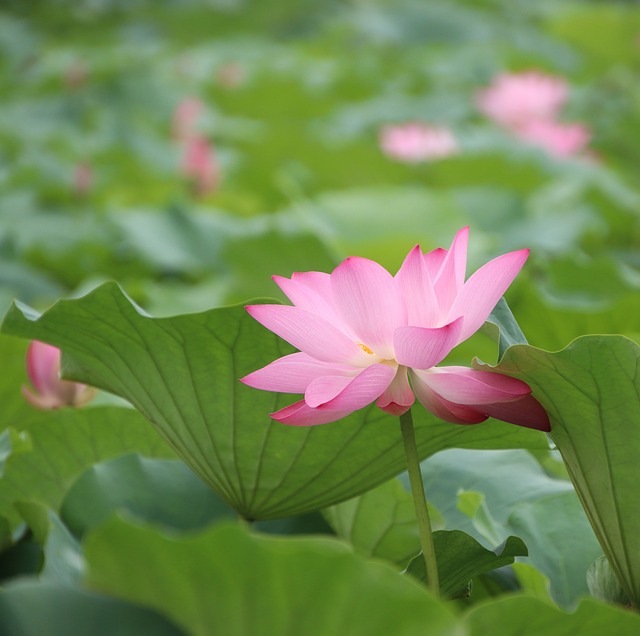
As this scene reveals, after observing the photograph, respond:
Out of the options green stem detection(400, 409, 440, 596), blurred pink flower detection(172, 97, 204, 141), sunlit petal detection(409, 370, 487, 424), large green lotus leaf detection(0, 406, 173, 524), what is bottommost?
blurred pink flower detection(172, 97, 204, 141)

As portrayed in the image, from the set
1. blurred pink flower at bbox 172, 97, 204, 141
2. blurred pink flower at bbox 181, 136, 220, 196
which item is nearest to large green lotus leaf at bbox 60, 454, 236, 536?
blurred pink flower at bbox 181, 136, 220, 196

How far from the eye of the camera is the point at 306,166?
101 inches

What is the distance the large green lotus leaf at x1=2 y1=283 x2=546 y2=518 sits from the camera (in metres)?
0.61

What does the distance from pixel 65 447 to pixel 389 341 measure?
1.13ft

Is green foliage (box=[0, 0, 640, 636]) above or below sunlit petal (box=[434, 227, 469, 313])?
below

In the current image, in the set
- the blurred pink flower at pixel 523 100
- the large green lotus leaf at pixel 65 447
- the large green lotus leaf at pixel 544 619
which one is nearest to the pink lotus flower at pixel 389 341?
the large green lotus leaf at pixel 544 619

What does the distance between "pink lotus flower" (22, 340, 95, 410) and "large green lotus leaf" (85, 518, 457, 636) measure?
1.27ft

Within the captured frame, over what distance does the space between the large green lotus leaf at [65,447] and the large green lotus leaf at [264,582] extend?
0.32m

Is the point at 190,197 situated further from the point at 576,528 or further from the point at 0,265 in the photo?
the point at 576,528

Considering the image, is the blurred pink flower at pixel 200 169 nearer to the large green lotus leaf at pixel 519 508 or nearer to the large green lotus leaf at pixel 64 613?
the large green lotus leaf at pixel 519 508

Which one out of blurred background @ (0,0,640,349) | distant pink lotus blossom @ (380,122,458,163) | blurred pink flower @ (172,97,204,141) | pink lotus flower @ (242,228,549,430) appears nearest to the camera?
pink lotus flower @ (242,228,549,430)

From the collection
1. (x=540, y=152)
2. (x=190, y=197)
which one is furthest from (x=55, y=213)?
(x=540, y=152)

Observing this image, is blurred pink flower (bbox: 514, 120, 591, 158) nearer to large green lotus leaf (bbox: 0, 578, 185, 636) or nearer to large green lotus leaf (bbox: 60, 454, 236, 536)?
large green lotus leaf (bbox: 60, 454, 236, 536)

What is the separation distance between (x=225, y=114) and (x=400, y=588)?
3.72m
